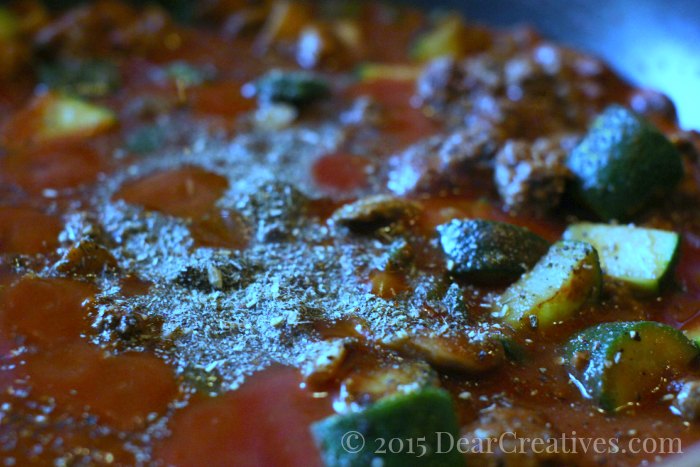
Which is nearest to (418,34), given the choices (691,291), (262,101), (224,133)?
(262,101)

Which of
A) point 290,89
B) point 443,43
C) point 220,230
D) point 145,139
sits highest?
point 443,43

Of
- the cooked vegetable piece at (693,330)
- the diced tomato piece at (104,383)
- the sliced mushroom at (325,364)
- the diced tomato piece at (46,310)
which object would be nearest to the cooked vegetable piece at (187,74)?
the diced tomato piece at (46,310)

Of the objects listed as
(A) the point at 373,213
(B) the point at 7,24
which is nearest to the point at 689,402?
(A) the point at 373,213

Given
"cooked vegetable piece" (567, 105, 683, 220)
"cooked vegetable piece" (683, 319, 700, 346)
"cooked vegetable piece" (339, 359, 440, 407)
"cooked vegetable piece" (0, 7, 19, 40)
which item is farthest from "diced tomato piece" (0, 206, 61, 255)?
"cooked vegetable piece" (683, 319, 700, 346)

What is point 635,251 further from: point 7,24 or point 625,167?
point 7,24

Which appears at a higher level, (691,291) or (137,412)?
(691,291)

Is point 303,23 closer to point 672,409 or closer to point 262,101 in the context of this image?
point 262,101
